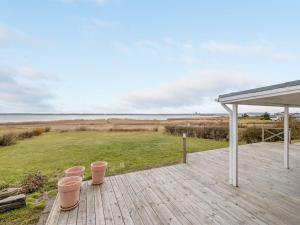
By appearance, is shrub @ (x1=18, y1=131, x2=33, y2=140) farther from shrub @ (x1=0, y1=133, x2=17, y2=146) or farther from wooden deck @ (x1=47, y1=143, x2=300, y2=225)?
wooden deck @ (x1=47, y1=143, x2=300, y2=225)

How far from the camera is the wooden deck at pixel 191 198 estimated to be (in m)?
2.98

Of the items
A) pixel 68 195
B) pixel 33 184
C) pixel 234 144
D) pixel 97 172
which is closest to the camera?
pixel 68 195

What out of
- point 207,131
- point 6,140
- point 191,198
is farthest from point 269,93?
point 6,140

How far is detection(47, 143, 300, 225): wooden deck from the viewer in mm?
2982

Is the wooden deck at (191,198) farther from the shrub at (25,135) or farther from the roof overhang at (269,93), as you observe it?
the shrub at (25,135)

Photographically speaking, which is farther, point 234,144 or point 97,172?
point 97,172

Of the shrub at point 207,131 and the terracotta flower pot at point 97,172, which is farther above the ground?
the shrub at point 207,131

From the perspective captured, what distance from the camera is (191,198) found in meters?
3.71

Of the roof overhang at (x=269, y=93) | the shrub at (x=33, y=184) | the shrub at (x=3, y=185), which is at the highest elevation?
the roof overhang at (x=269, y=93)

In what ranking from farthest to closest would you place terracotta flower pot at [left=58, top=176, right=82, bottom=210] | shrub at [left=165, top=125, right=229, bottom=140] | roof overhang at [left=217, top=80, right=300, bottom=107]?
shrub at [left=165, top=125, right=229, bottom=140]
terracotta flower pot at [left=58, top=176, right=82, bottom=210]
roof overhang at [left=217, top=80, right=300, bottom=107]

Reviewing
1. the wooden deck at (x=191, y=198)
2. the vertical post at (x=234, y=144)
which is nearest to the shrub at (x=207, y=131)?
the wooden deck at (x=191, y=198)

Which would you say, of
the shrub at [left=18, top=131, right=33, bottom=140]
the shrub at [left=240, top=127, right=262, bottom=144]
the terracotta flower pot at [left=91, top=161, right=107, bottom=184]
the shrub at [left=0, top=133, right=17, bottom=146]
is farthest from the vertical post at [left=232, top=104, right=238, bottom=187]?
the shrub at [left=18, top=131, right=33, bottom=140]

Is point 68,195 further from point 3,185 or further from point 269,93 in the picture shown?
point 269,93

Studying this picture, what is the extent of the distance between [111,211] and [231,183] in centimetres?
294
